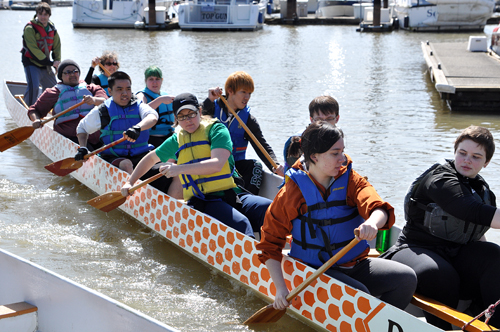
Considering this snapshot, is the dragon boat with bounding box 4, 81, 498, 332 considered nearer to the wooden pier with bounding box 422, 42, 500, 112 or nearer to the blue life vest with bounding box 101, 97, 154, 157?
the blue life vest with bounding box 101, 97, 154, 157

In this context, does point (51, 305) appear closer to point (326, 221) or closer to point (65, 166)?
point (326, 221)

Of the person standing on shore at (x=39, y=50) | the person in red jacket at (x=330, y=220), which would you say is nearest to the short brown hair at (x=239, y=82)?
the person in red jacket at (x=330, y=220)

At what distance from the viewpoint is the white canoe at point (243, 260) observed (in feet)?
9.61

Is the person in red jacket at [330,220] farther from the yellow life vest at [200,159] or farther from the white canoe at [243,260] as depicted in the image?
the yellow life vest at [200,159]

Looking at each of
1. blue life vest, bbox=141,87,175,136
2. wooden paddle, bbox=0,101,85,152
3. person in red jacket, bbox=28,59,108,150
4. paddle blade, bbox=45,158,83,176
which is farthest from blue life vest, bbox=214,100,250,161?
wooden paddle, bbox=0,101,85,152

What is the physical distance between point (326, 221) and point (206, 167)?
1261 millimetres

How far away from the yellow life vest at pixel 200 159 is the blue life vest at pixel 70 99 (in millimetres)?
2908

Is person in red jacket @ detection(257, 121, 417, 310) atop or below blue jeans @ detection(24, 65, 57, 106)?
below

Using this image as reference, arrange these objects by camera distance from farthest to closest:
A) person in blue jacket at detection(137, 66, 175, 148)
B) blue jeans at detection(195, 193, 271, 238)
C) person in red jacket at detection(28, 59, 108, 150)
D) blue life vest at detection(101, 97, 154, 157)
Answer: person in red jacket at detection(28, 59, 108, 150)
person in blue jacket at detection(137, 66, 175, 148)
blue life vest at detection(101, 97, 154, 157)
blue jeans at detection(195, 193, 271, 238)

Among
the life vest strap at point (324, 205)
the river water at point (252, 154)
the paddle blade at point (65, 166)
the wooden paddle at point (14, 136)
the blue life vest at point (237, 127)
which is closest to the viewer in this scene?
the life vest strap at point (324, 205)

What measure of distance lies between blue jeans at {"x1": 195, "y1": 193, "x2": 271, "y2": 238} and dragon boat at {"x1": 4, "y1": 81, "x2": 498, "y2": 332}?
0.11 m

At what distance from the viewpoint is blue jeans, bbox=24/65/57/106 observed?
9.01 m

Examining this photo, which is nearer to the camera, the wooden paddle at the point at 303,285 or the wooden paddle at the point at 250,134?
the wooden paddle at the point at 303,285

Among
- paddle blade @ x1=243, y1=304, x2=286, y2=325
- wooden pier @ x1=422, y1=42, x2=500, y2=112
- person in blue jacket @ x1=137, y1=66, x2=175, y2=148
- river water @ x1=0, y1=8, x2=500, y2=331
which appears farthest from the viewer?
wooden pier @ x1=422, y1=42, x2=500, y2=112
